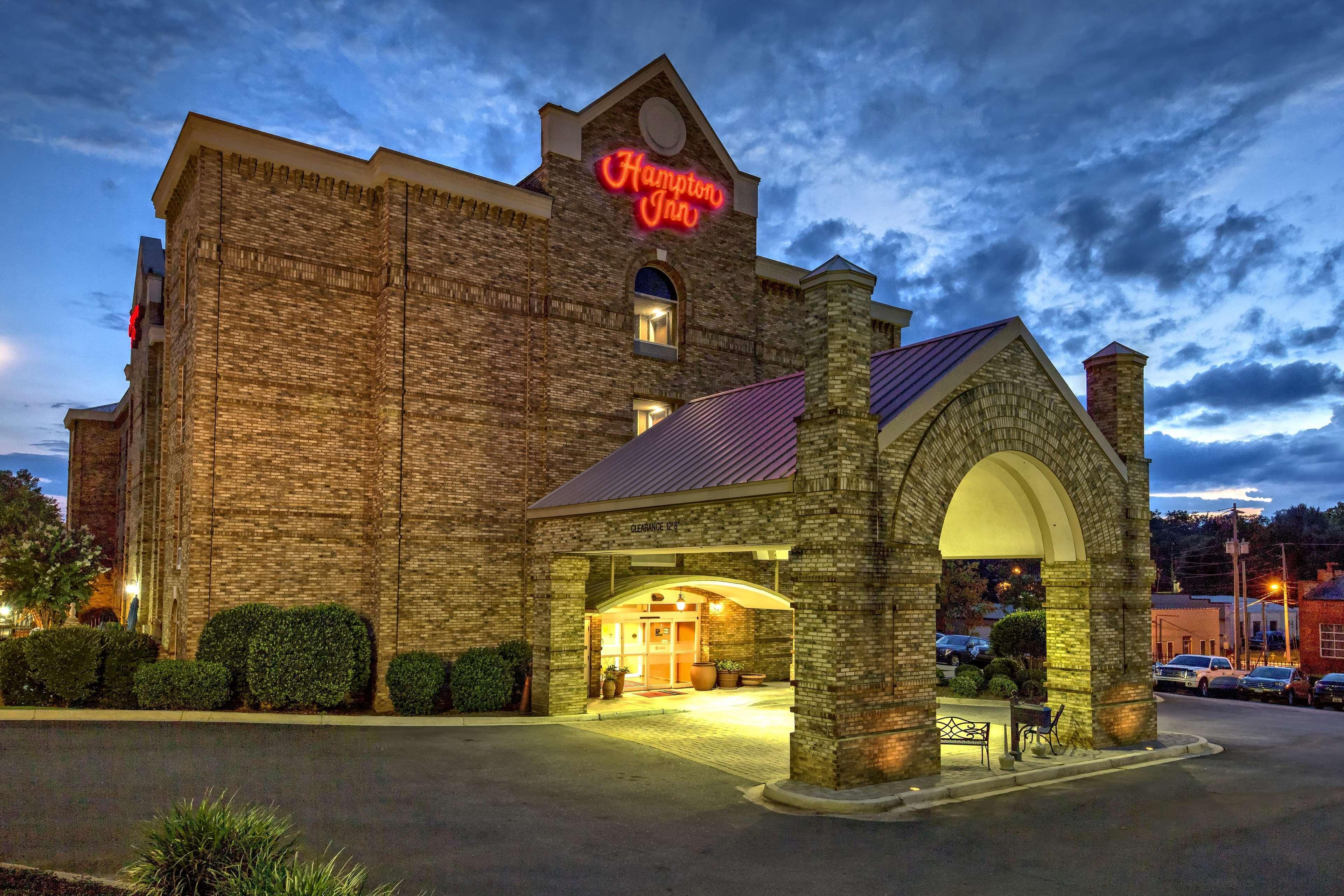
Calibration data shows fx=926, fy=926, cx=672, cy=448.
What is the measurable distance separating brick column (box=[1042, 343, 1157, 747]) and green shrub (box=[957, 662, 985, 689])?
7874mm

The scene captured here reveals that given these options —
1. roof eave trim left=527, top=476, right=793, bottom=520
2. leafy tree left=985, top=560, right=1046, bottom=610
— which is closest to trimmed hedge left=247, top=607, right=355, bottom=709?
roof eave trim left=527, top=476, right=793, bottom=520

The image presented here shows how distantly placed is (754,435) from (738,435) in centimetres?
66

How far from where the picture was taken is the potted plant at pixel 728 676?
87.3 ft

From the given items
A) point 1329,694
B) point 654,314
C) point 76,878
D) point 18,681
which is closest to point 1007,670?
point 1329,694

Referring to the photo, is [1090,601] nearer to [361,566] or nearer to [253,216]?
[361,566]

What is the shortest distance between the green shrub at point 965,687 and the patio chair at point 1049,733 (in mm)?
7852

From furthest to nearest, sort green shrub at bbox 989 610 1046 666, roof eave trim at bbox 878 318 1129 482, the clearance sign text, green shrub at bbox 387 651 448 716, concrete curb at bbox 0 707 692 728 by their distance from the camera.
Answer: green shrub at bbox 989 610 1046 666, the clearance sign text, green shrub at bbox 387 651 448 716, concrete curb at bbox 0 707 692 728, roof eave trim at bbox 878 318 1129 482

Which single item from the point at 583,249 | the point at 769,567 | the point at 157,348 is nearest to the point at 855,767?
the point at 769,567

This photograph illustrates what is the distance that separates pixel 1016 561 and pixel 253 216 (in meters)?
67.5

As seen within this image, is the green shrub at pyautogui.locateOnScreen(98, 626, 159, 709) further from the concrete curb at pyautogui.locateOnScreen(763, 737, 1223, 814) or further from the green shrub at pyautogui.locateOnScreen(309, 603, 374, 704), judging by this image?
the concrete curb at pyautogui.locateOnScreen(763, 737, 1223, 814)

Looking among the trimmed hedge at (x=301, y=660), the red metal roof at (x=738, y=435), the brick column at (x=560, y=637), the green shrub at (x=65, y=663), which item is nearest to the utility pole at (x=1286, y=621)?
the red metal roof at (x=738, y=435)

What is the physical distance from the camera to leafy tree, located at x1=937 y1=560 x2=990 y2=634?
4803cm

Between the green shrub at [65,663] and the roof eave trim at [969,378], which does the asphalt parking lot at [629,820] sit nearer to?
the green shrub at [65,663]

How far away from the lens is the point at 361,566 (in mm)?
22641
